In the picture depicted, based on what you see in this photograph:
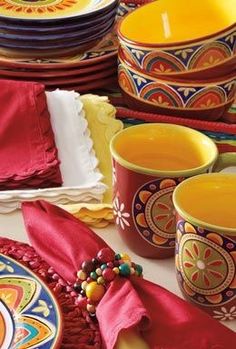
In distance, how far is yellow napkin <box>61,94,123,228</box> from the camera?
71 cm

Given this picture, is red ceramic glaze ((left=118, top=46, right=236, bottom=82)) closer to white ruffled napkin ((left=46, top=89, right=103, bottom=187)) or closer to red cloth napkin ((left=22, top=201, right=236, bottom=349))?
white ruffled napkin ((left=46, top=89, right=103, bottom=187))

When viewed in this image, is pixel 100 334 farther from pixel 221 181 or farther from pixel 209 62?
pixel 209 62

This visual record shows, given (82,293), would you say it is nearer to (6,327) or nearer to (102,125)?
(6,327)

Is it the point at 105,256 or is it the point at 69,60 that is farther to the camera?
the point at 69,60

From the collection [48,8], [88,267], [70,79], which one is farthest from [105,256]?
[48,8]

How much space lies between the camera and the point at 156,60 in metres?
0.84

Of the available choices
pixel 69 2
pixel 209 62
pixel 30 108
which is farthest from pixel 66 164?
pixel 69 2

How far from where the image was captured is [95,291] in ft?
1.84

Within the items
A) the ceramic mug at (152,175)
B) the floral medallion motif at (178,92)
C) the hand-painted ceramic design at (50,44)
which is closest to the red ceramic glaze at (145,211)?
the ceramic mug at (152,175)

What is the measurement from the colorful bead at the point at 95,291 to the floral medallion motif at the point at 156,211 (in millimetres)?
90

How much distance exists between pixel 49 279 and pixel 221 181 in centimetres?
15

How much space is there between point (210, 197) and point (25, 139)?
10.1 inches

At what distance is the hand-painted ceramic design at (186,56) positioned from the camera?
83 centimetres

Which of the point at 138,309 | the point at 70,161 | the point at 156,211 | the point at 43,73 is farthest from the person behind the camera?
the point at 43,73
